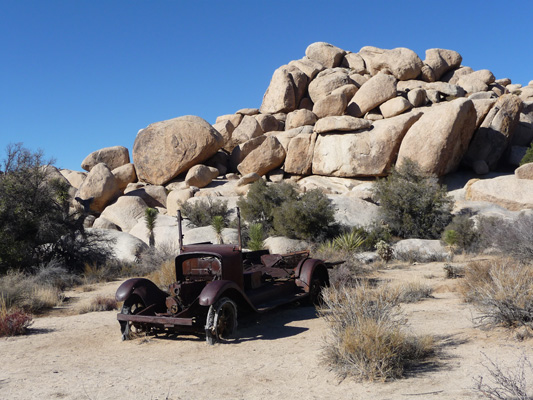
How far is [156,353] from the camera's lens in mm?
7258

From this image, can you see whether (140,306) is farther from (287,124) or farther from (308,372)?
(287,124)

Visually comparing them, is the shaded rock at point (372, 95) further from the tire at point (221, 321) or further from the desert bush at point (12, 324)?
the desert bush at point (12, 324)

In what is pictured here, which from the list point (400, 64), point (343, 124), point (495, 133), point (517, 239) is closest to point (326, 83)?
point (400, 64)

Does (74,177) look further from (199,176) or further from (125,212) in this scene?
(199,176)

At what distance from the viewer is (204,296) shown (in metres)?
7.48

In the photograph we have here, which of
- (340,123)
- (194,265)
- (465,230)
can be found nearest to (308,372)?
(194,265)

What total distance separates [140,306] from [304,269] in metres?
3.55

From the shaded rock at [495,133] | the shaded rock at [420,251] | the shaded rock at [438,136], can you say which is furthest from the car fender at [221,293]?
the shaded rock at [495,133]

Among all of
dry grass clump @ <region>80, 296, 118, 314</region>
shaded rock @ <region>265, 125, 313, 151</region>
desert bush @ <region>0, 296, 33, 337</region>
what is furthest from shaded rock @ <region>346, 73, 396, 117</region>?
desert bush @ <region>0, 296, 33, 337</region>

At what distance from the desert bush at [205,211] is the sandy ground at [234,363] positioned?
55.2ft

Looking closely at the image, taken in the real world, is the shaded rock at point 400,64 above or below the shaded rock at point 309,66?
below

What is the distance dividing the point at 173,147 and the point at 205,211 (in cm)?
1015

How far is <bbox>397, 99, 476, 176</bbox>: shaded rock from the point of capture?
30.5 metres

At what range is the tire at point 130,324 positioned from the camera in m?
8.21
